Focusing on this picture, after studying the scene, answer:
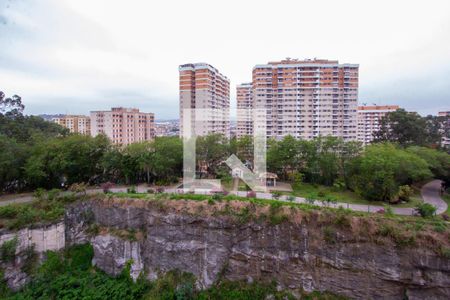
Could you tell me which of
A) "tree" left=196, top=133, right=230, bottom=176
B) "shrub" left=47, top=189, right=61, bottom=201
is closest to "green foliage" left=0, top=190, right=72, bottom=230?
"shrub" left=47, top=189, right=61, bottom=201

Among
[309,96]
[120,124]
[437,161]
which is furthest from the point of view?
[120,124]

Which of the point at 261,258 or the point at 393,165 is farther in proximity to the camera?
the point at 393,165

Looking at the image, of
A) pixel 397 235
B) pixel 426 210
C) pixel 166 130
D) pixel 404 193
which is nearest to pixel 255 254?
pixel 397 235

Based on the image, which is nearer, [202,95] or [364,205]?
[364,205]

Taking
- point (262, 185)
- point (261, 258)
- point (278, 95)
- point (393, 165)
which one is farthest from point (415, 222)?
point (278, 95)

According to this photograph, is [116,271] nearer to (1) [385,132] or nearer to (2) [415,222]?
(2) [415,222]

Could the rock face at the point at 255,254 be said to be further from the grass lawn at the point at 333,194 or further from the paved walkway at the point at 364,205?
the grass lawn at the point at 333,194

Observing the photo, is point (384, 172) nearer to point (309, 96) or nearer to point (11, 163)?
point (309, 96)
